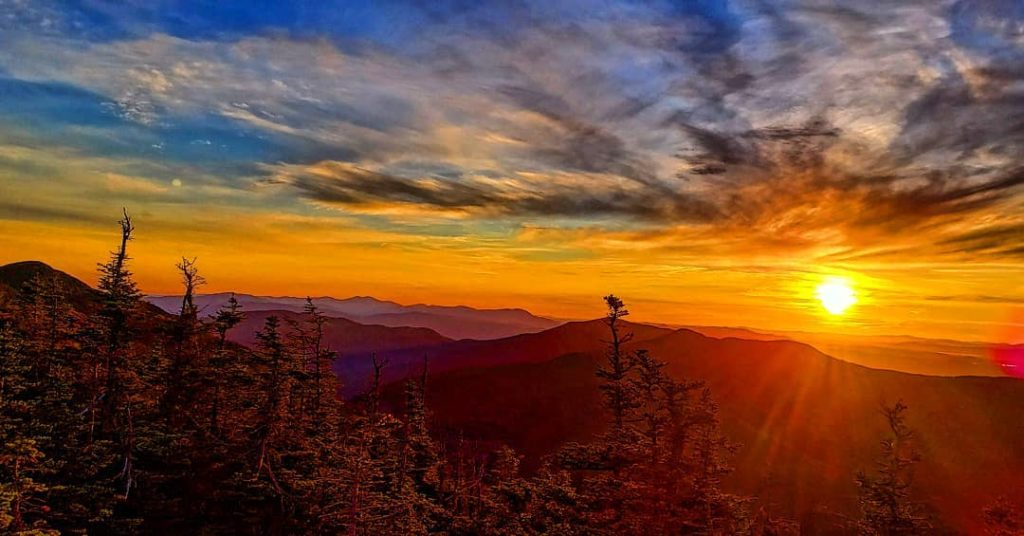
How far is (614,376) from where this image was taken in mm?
35156

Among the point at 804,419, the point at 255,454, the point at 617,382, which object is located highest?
the point at 617,382

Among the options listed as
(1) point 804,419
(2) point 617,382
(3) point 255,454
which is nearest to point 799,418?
(1) point 804,419

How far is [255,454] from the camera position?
33406 millimetres

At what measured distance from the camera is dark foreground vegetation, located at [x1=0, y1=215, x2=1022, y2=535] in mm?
24594

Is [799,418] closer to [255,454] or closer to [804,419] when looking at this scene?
[804,419]

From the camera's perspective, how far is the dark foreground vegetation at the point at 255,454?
24.6 metres

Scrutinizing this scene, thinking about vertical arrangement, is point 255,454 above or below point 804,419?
above

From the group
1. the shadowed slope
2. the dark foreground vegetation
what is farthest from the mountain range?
the dark foreground vegetation

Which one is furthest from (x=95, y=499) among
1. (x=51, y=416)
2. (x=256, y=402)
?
(x=256, y=402)

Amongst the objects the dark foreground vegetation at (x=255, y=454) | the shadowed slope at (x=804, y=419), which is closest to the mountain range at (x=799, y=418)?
the shadowed slope at (x=804, y=419)

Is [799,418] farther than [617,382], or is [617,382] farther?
[799,418]

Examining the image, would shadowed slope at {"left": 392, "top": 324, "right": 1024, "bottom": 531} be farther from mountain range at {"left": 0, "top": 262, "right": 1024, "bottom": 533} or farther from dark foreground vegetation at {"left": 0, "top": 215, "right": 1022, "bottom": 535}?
dark foreground vegetation at {"left": 0, "top": 215, "right": 1022, "bottom": 535}

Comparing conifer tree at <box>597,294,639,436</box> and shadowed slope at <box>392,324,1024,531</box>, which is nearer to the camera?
conifer tree at <box>597,294,639,436</box>

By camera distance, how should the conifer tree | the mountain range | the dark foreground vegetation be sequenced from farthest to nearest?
the mountain range < the conifer tree < the dark foreground vegetation
